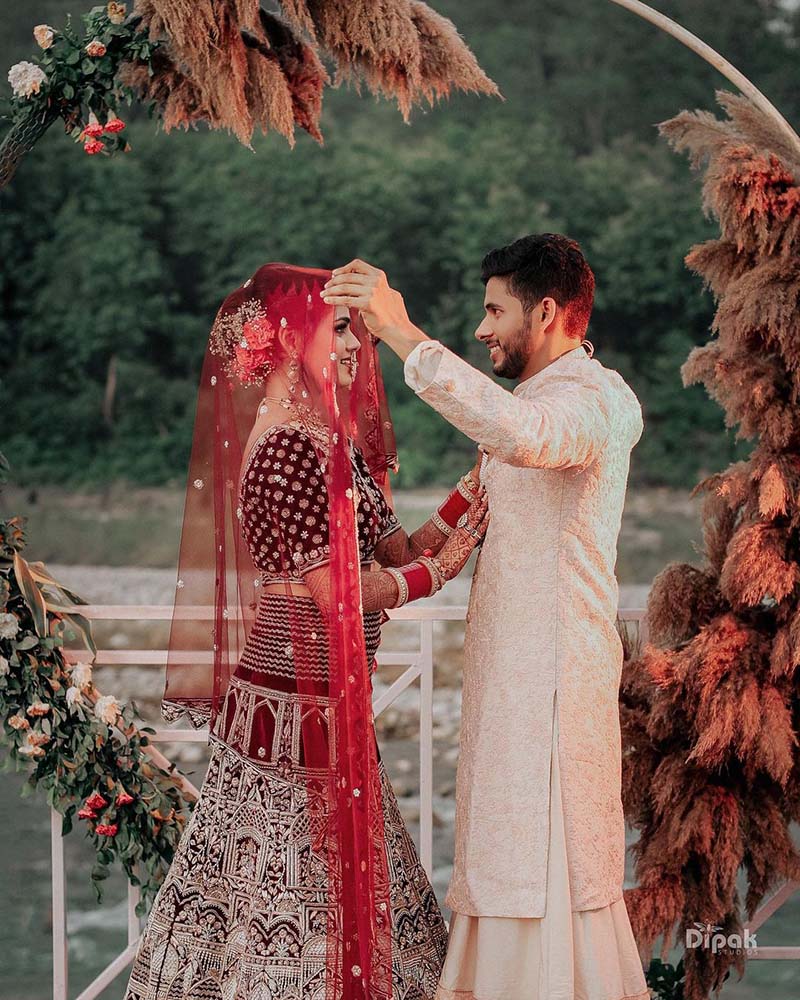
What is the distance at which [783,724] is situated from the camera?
253cm

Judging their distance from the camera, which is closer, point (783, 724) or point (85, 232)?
point (783, 724)

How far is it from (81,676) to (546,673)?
3.51 feet

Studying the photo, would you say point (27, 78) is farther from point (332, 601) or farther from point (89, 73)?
point (332, 601)

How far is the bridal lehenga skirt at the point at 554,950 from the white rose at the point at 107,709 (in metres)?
0.96

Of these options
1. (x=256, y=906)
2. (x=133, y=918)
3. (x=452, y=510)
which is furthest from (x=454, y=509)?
(x=133, y=918)

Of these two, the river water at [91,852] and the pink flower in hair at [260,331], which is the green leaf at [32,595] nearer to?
the pink flower in hair at [260,331]

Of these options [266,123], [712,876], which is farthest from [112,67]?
[712,876]

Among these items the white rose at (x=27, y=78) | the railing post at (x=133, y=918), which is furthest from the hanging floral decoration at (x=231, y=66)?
the railing post at (x=133, y=918)

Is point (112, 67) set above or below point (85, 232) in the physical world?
below

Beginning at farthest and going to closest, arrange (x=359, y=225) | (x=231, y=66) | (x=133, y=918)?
(x=359, y=225)
(x=133, y=918)
(x=231, y=66)

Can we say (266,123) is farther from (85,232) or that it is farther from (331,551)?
(85,232)

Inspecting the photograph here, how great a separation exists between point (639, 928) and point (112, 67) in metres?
2.04

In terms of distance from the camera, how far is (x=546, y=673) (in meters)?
1.99

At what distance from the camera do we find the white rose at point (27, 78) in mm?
2439
